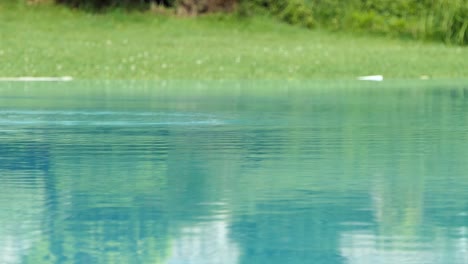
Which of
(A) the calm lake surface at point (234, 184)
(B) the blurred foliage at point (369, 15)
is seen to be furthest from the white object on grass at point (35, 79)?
(B) the blurred foliage at point (369, 15)

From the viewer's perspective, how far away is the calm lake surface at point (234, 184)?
21.4 feet

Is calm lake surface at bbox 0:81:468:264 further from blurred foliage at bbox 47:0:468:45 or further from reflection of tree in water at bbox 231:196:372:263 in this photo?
blurred foliage at bbox 47:0:468:45

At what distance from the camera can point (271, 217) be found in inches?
295

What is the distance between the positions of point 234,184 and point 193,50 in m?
19.9

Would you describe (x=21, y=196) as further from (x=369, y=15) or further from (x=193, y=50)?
(x=369, y=15)

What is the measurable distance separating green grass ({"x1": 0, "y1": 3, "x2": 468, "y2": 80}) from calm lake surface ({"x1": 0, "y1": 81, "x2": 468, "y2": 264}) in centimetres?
849

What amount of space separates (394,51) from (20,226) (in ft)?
75.7

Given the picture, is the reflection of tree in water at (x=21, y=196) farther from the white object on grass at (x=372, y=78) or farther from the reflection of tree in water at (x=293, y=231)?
the white object on grass at (x=372, y=78)

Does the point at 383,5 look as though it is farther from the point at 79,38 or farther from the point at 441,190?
the point at 441,190

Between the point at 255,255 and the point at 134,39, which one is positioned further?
the point at 134,39

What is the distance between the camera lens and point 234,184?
9.04 m

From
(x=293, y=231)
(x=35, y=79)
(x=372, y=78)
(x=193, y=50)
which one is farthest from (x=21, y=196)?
(x=193, y=50)

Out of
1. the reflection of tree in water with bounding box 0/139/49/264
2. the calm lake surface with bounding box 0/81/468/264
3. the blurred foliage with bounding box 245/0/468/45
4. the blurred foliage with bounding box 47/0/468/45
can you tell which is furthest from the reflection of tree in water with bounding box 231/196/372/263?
the blurred foliage with bounding box 47/0/468/45

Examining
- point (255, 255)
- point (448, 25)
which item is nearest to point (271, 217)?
point (255, 255)
